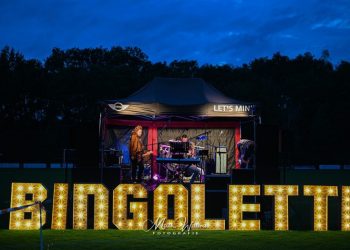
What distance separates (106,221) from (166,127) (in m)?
10.2

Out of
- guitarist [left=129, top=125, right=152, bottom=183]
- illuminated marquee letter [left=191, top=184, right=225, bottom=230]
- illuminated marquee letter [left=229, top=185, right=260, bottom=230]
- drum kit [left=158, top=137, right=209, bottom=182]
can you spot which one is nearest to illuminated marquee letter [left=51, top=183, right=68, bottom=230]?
illuminated marquee letter [left=191, top=184, right=225, bottom=230]

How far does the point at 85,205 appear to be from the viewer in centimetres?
1071

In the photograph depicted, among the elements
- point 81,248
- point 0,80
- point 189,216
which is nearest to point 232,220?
point 189,216

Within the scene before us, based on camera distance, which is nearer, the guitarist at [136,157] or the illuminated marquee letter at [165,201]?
the illuminated marquee letter at [165,201]

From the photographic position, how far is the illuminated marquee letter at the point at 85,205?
35.1ft

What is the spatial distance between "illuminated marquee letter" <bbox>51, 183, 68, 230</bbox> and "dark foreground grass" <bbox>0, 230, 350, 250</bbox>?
0.23m

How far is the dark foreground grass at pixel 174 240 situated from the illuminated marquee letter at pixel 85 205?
0.29m

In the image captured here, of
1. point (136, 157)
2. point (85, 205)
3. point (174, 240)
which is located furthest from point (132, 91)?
point (174, 240)

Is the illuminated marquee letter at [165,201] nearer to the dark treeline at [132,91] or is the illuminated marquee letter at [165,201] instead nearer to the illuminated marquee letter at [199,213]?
the illuminated marquee letter at [199,213]

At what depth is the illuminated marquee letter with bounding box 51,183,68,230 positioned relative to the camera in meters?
10.6

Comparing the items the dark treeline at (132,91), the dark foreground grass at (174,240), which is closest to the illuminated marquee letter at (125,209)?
the dark foreground grass at (174,240)

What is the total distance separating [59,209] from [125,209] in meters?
1.32

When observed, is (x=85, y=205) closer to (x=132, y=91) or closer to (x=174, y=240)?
(x=174, y=240)

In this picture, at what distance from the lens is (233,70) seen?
2424 inches
